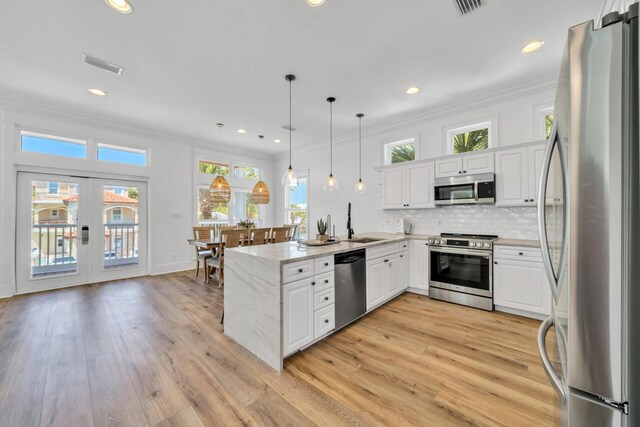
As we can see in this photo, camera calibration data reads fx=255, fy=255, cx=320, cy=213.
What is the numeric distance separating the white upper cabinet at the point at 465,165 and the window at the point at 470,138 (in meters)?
0.47

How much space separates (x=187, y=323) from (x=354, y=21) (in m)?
3.68

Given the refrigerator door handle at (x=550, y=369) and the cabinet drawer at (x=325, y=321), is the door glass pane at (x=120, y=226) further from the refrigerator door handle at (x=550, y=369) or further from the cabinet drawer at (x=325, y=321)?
the refrigerator door handle at (x=550, y=369)

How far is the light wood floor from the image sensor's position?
5.50ft

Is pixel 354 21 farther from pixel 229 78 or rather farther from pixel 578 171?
pixel 578 171

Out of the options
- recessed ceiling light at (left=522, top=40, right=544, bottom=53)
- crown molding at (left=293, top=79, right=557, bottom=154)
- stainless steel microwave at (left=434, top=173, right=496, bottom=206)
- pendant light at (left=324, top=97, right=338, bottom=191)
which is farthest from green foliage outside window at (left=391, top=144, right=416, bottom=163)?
recessed ceiling light at (left=522, top=40, right=544, bottom=53)

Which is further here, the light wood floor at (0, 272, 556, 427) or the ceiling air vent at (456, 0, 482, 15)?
the ceiling air vent at (456, 0, 482, 15)

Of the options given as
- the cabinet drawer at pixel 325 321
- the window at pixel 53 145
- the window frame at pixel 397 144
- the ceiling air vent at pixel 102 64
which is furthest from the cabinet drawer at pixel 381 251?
the window at pixel 53 145

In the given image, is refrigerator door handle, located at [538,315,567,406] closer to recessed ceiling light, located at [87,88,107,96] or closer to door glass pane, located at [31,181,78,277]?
recessed ceiling light, located at [87,88,107,96]

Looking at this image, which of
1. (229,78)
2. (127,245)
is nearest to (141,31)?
(229,78)

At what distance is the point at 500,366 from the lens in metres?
2.17

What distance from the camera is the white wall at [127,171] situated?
157 inches

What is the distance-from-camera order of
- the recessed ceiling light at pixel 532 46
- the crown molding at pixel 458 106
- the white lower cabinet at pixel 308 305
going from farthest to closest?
the crown molding at pixel 458 106, the recessed ceiling light at pixel 532 46, the white lower cabinet at pixel 308 305

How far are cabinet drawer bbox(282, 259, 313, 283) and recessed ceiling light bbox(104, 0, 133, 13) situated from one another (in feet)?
8.35

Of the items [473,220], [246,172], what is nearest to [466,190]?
[473,220]
